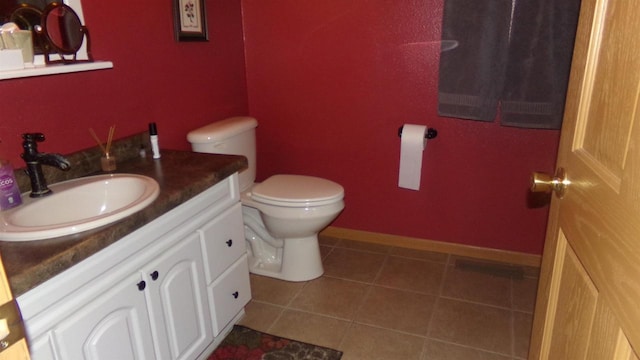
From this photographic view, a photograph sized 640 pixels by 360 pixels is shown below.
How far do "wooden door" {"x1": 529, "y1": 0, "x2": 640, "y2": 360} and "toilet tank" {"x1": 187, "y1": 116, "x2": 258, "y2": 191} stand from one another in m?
1.55

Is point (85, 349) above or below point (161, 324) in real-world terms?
above

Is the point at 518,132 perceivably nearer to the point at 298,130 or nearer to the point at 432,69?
the point at 432,69

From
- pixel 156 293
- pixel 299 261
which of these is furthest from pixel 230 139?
pixel 156 293

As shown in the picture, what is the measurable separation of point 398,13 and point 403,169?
0.83 m

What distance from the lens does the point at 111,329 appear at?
1.25m

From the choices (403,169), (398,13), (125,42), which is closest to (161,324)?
(125,42)

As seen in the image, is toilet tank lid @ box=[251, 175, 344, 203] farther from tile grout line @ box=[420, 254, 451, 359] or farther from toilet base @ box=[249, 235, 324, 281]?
tile grout line @ box=[420, 254, 451, 359]

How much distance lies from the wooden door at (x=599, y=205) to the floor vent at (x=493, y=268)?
1.45m

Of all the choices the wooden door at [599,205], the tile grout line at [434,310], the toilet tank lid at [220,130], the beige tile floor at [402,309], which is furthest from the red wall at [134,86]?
the wooden door at [599,205]

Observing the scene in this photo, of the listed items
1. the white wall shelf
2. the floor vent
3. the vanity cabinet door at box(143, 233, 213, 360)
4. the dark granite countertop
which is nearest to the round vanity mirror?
the white wall shelf

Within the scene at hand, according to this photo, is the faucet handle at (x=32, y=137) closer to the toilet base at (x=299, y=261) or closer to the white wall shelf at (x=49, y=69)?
the white wall shelf at (x=49, y=69)

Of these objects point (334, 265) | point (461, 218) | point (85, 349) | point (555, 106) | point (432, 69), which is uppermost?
point (432, 69)

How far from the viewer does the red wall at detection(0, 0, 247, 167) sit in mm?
1480

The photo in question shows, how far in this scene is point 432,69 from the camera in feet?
7.72
